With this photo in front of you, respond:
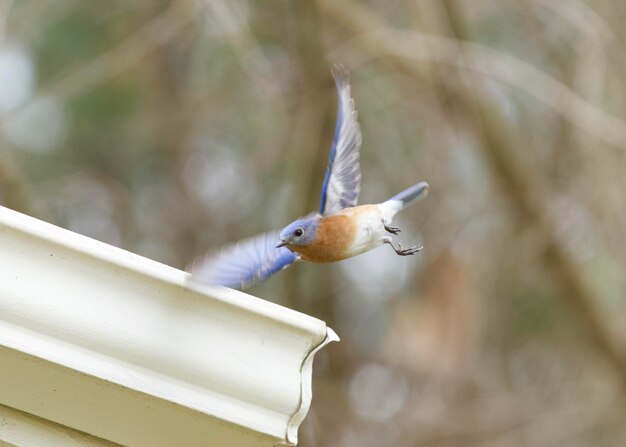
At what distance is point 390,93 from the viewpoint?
739 cm

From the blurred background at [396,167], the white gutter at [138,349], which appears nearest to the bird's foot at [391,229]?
the white gutter at [138,349]

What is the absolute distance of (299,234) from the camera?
8.27ft

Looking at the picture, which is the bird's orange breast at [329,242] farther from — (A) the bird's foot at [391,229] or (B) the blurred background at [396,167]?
(B) the blurred background at [396,167]

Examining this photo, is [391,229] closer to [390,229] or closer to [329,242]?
[390,229]

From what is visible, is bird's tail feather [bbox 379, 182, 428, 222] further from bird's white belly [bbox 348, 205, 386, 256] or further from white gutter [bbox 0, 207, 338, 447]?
white gutter [bbox 0, 207, 338, 447]

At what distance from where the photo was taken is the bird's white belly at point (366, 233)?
8.39ft

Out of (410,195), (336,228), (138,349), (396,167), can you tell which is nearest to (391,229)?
(336,228)

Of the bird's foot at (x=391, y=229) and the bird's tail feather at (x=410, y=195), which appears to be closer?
the bird's foot at (x=391, y=229)

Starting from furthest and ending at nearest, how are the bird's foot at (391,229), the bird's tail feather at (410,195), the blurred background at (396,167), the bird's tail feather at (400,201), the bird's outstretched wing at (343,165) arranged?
the blurred background at (396,167) < the bird's tail feather at (410,195) < the bird's tail feather at (400,201) < the bird's foot at (391,229) < the bird's outstretched wing at (343,165)

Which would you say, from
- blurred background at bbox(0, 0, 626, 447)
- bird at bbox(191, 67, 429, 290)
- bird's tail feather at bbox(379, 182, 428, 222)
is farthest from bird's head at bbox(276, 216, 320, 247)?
blurred background at bbox(0, 0, 626, 447)

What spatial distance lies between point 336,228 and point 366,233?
8 centimetres

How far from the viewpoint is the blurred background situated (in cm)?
545

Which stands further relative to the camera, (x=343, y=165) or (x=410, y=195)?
(x=410, y=195)

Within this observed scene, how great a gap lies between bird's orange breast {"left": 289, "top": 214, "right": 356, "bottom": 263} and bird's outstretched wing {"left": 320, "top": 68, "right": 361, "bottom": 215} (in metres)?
0.09
